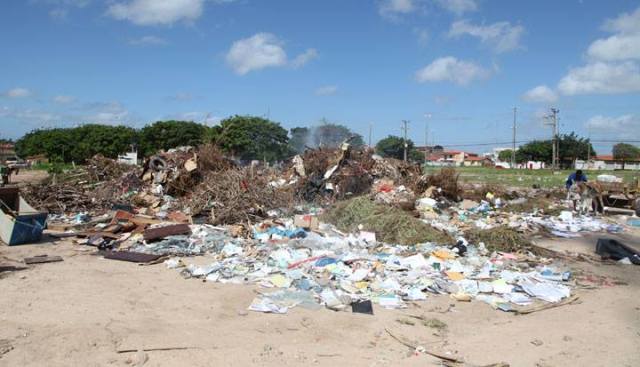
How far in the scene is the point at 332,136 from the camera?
1833 centimetres

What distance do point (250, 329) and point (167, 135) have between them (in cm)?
4272

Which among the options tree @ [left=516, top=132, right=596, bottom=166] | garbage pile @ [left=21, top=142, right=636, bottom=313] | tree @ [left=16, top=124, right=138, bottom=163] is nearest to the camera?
garbage pile @ [left=21, top=142, right=636, bottom=313]

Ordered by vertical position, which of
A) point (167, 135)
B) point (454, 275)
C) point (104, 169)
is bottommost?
point (454, 275)

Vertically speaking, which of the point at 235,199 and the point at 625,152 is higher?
the point at 625,152

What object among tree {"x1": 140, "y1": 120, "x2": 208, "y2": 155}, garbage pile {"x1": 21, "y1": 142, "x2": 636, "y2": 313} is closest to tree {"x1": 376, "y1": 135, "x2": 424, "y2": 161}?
tree {"x1": 140, "y1": 120, "x2": 208, "y2": 155}

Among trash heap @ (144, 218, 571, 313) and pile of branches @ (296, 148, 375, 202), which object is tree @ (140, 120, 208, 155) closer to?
pile of branches @ (296, 148, 375, 202)

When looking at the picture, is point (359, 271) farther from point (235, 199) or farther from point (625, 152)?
point (625, 152)

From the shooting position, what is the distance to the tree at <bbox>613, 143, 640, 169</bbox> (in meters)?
72.8

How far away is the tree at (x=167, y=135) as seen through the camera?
44.6 m

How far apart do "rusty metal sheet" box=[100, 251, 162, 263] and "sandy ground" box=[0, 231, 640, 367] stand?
841mm

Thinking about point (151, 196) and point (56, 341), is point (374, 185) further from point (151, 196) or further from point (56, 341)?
point (56, 341)

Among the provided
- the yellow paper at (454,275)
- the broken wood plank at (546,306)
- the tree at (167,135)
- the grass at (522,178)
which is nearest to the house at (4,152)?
the tree at (167,135)

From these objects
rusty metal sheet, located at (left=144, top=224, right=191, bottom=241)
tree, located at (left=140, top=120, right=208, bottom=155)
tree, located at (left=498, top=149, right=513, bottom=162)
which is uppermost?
tree, located at (left=140, top=120, right=208, bottom=155)

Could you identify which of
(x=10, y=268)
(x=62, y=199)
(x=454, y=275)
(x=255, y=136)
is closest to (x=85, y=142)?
(x=255, y=136)
